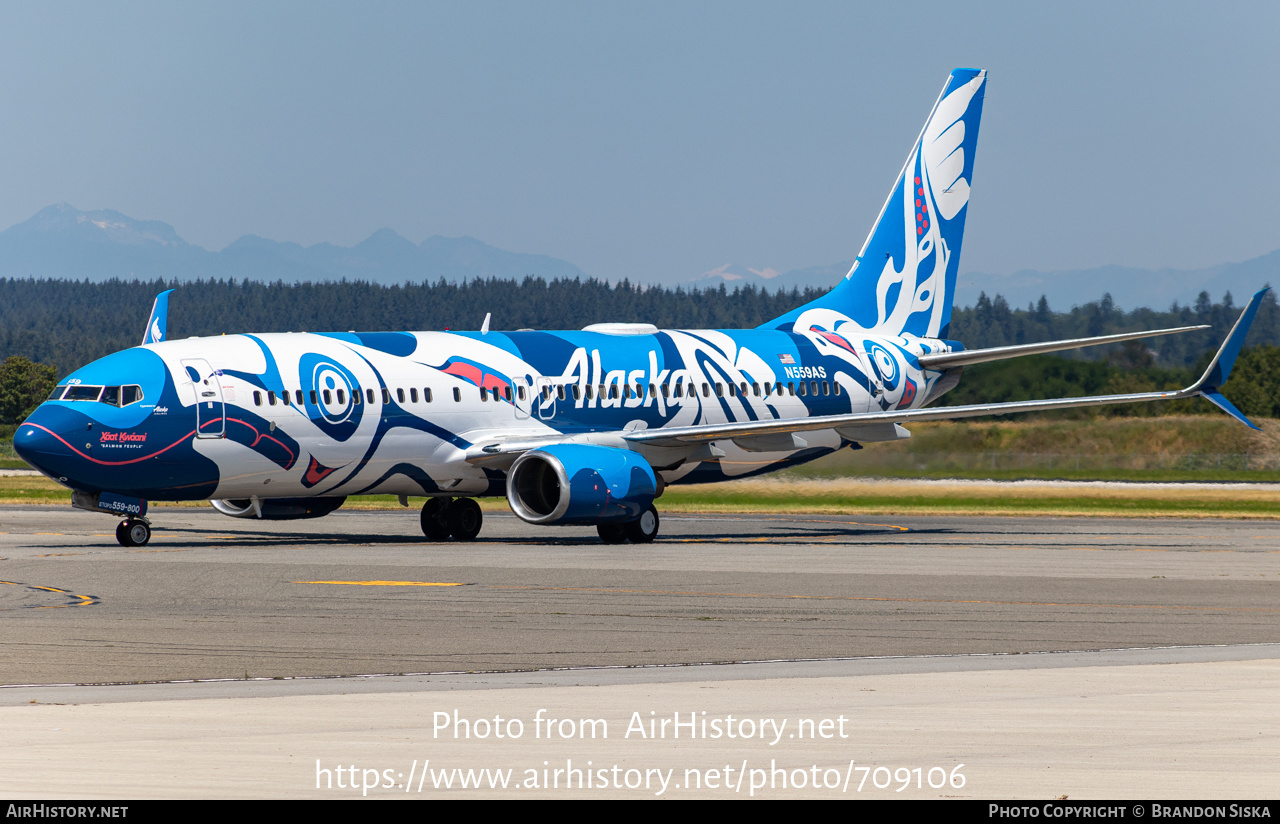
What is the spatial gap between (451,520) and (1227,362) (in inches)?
696

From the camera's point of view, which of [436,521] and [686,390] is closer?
[436,521]

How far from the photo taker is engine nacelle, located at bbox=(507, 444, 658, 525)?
33.4m

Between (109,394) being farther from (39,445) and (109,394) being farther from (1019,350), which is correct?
(1019,350)

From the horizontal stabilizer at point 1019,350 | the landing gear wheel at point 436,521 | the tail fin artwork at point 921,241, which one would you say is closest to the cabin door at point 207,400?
the landing gear wheel at point 436,521

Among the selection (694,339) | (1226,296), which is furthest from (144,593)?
(1226,296)

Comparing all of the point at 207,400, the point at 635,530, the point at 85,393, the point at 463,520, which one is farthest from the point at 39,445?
the point at 635,530

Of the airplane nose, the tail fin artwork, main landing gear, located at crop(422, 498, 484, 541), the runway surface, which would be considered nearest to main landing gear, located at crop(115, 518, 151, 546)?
the runway surface

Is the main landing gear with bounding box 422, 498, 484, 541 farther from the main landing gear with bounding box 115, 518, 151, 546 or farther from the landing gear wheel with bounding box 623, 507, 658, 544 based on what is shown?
the main landing gear with bounding box 115, 518, 151, 546

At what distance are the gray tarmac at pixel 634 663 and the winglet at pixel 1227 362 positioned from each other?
140 inches

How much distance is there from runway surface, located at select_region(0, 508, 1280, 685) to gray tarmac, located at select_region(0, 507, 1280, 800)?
10 cm

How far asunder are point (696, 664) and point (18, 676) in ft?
21.0

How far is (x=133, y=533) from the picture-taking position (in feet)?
109
